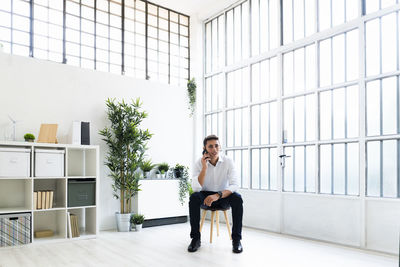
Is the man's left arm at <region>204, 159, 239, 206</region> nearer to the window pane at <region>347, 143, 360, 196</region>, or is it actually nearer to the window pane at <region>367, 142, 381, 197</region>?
the window pane at <region>347, 143, 360, 196</region>

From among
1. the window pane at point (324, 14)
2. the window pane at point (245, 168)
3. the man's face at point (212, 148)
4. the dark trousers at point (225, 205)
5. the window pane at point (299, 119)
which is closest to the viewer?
the dark trousers at point (225, 205)

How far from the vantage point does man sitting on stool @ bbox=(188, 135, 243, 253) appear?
3654mm

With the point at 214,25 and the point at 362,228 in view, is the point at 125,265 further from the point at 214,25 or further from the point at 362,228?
the point at 214,25

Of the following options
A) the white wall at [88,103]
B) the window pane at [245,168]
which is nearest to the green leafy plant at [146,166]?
the white wall at [88,103]

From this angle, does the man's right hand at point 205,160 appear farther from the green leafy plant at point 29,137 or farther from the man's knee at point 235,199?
the green leafy plant at point 29,137

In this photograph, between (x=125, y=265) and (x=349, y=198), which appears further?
(x=349, y=198)

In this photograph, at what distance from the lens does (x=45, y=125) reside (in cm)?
426

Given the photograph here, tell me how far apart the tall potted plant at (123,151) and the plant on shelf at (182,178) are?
0.70 metres

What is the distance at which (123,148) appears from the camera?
500 cm

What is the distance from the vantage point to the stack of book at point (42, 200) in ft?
13.3

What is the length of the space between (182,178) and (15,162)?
2.40 metres

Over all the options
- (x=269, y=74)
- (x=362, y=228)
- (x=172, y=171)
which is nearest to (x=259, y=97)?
(x=269, y=74)

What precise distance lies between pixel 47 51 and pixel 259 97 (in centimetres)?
298

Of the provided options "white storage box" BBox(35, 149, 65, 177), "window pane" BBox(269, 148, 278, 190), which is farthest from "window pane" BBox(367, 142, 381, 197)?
"white storage box" BBox(35, 149, 65, 177)
